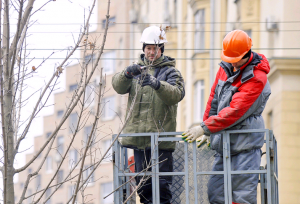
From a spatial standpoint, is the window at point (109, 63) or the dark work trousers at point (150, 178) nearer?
the dark work trousers at point (150, 178)

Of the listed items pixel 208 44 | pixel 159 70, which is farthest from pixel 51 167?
pixel 159 70

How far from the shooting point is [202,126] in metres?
8.29

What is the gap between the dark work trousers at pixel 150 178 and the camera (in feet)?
28.4

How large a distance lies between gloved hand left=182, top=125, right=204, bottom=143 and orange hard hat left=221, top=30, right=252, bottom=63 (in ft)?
2.50

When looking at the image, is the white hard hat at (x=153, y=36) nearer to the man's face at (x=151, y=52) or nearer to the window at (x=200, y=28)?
the man's face at (x=151, y=52)

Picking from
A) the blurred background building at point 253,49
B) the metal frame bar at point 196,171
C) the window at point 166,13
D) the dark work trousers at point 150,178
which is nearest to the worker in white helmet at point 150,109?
the dark work trousers at point 150,178

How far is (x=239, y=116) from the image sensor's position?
8203 millimetres

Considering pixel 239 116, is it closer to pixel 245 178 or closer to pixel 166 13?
pixel 245 178

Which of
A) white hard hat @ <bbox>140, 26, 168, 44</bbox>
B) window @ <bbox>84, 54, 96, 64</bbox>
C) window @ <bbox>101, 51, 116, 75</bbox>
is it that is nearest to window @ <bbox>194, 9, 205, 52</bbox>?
white hard hat @ <bbox>140, 26, 168, 44</bbox>

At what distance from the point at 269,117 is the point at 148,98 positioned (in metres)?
15.5

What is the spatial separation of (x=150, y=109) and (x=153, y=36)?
33.9 inches

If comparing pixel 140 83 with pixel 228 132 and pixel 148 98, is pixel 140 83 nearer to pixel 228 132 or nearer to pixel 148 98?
pixel 148 98

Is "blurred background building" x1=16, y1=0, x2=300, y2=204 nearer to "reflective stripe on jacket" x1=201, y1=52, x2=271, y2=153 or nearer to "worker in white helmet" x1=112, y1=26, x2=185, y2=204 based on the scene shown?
"worker in white helmet" x1=112, y1=26, x2=185, y2=204

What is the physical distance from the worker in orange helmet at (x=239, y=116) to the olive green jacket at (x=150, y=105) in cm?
46
